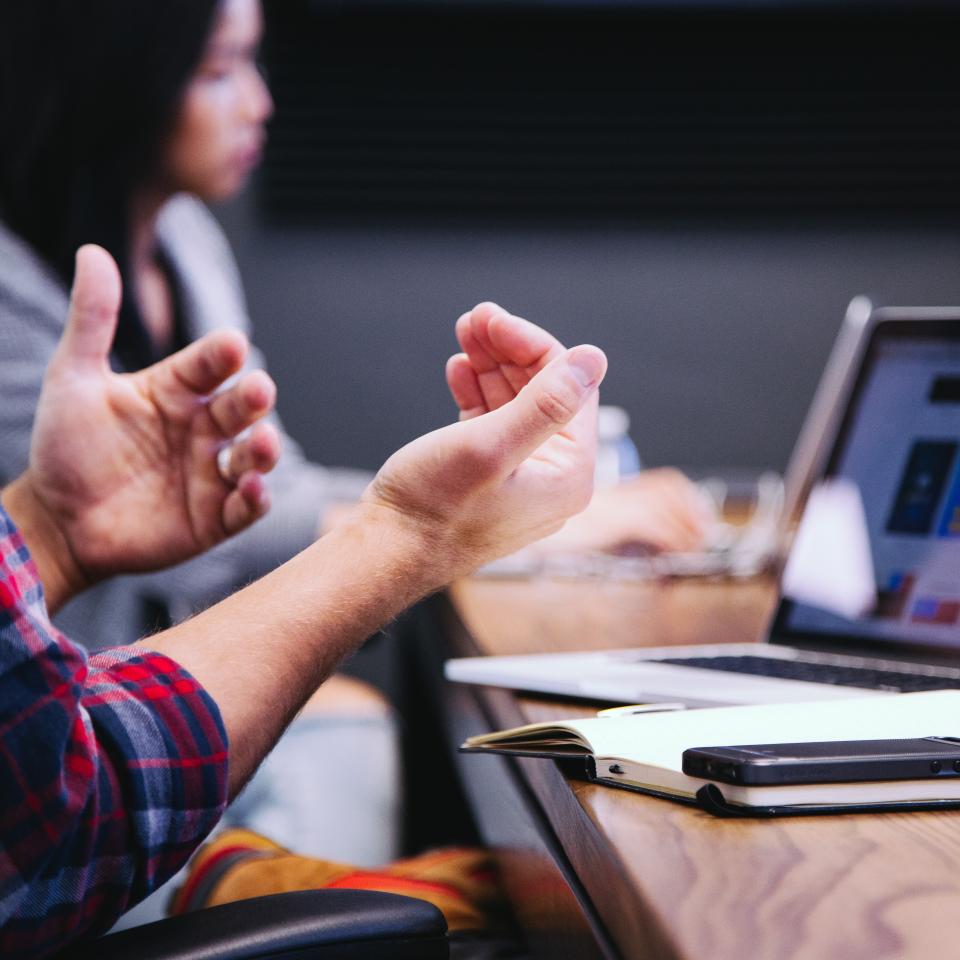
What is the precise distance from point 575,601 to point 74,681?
0.88 meters

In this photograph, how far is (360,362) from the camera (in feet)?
10.00

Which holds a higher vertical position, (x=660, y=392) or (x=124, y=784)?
(x=660, y=392)

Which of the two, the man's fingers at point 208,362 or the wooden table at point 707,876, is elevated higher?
the man's fingers at point 208,362

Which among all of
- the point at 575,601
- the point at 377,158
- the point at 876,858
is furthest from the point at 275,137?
the point at 876,858

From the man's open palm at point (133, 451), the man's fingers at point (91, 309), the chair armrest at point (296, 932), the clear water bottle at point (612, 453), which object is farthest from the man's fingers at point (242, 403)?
the clear water bottle at point (612, 453)

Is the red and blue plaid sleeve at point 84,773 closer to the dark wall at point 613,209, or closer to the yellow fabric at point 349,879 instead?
the yellow fabric at point 349,879

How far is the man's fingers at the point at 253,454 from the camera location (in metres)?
1.06

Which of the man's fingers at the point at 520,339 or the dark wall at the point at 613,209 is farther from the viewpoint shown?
the dark wall at the point at 613,209

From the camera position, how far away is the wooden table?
0.44m

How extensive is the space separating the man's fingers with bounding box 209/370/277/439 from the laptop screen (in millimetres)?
515

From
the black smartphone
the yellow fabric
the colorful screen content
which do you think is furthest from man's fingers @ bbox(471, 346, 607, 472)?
the colorful screen content

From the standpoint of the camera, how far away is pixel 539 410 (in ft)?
2.36

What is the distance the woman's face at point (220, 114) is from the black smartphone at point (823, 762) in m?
1.52

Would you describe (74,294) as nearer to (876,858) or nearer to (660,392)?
(876,858)
